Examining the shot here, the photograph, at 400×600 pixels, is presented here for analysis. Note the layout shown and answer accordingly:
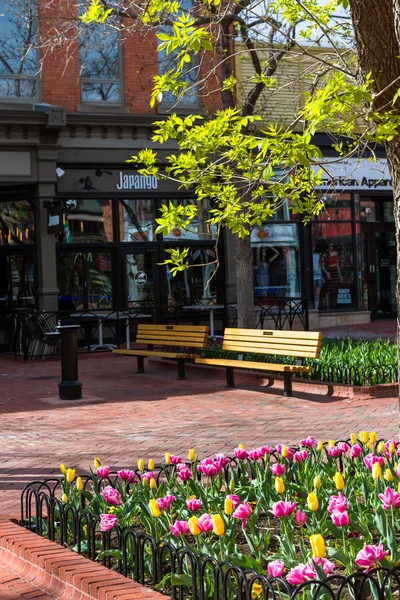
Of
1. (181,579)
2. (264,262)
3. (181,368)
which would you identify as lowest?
(181,579)

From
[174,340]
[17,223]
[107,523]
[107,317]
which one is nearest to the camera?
[107,523]

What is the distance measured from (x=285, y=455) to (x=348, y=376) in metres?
7.25

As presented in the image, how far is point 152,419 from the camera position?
11633 mm

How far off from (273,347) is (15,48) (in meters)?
10.7

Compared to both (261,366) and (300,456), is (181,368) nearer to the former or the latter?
(261,366)

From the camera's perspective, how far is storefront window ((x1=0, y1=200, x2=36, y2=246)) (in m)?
21.4

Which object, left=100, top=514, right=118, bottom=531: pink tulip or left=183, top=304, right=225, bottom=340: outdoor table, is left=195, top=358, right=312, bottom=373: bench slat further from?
left=100, top=514, right=118, bottom=531: pink tulip

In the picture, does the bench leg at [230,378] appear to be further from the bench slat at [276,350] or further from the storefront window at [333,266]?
the storefront window at [333,266]

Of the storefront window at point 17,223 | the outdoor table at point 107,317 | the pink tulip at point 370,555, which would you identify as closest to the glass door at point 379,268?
the outdoor table at point 107,317

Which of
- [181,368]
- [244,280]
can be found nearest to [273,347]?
[181,368]

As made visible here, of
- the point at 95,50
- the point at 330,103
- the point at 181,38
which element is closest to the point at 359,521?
the point at 330,103

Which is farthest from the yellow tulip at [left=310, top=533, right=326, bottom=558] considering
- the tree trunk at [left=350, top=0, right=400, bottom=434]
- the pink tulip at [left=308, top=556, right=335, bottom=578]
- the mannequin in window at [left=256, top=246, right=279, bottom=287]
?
the mannequin in window at [left=256, top=246, right=279, bottom=287]

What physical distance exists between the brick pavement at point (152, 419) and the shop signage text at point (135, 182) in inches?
280

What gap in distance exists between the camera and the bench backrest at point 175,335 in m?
15.8
